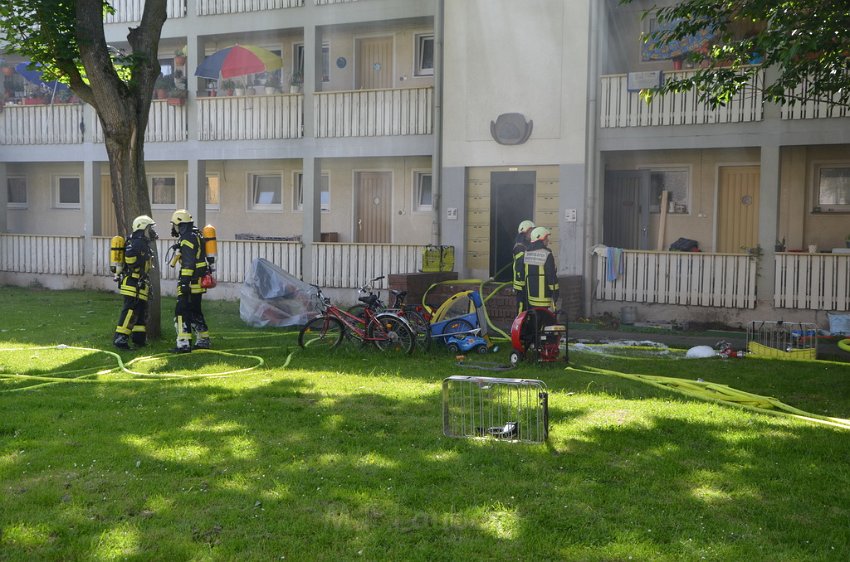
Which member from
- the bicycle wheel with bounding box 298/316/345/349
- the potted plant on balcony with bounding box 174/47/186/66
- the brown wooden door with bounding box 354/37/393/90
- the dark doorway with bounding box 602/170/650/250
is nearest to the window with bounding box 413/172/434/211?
the brown wooden door with bounding box 354/37/393/90

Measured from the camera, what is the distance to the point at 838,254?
16.3 metres

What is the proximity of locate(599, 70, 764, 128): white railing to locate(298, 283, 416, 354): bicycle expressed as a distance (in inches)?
274

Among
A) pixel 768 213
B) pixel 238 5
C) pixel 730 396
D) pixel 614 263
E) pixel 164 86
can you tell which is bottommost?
pixel 730 396

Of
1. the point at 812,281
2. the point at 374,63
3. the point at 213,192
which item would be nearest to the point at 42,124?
the point at 213,192

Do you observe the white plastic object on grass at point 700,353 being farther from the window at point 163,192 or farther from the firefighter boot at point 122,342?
the window at point 163,192

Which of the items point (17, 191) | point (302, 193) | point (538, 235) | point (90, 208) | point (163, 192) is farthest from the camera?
point (17, 191)

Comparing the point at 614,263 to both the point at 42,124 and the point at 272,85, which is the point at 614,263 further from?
the point at 42,124

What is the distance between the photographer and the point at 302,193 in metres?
22.5

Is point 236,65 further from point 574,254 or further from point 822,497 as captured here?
point 822,497

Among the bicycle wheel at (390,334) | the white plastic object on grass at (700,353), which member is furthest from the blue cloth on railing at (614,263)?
the bicycle wheel at (390,334)

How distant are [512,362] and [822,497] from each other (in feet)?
19.1

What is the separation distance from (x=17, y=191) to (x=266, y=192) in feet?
27.2

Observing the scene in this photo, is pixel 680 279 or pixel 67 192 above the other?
pixel 67 192

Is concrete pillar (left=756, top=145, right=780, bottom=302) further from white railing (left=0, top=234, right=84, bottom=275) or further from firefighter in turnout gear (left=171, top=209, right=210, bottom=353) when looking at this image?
white railing (left=0, top=234, right=84, bottom=275)
